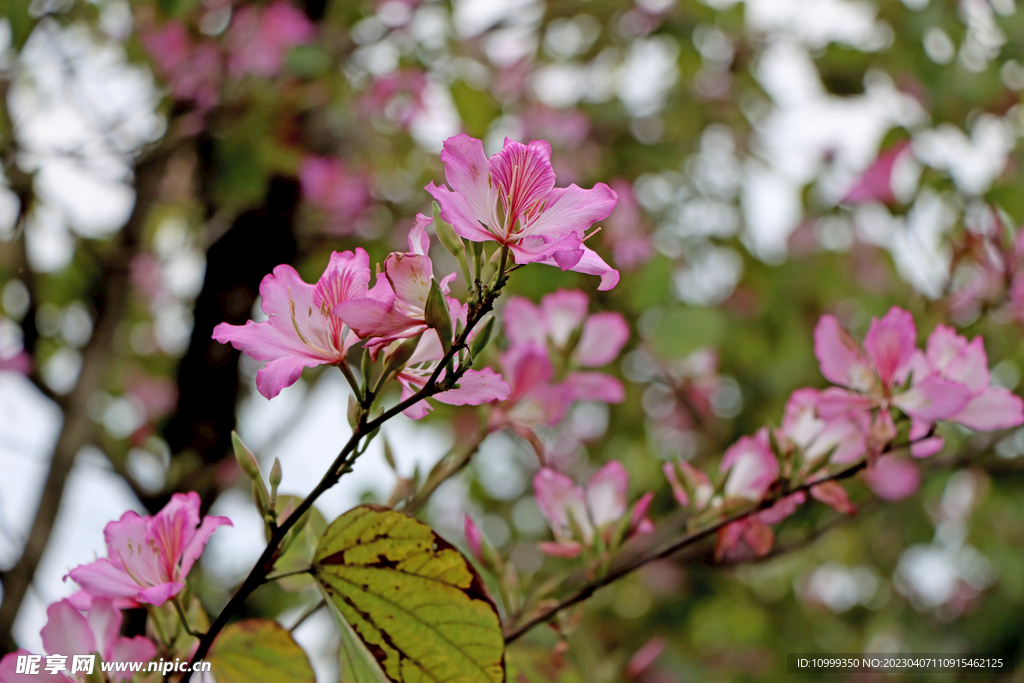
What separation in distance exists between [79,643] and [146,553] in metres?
0.10

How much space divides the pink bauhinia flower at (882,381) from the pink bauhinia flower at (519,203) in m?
0.32

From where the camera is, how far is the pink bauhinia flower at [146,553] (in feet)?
1.76

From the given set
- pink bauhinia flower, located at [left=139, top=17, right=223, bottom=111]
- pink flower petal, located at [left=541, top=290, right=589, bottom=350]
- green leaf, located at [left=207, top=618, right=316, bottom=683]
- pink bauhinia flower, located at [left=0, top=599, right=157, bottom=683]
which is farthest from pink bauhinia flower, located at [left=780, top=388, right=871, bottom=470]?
pink bauhinia flower, located at [left=139, top=17, right=223, bottom=111]

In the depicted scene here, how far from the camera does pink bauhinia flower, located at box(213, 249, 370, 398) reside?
49cm

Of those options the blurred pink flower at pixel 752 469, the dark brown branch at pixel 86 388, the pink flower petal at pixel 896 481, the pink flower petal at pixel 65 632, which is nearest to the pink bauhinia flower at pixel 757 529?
the blurred pink flower at pixel 752 469

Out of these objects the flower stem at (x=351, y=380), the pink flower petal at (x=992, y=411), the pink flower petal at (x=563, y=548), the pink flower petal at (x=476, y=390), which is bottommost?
the pink flower petal at (x=563, y=548)

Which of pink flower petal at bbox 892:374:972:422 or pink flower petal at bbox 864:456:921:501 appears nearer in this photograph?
pink flower petal at bbox 892:374:972:422

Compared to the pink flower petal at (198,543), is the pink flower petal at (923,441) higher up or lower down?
lower down

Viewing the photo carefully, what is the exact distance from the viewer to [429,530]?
19.4 inches

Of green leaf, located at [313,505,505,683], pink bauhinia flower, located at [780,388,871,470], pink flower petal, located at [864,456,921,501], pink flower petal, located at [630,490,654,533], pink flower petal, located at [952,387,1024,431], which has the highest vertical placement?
green leaf, located at [313,505,505,683]

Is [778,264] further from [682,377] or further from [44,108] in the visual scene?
[44,108]

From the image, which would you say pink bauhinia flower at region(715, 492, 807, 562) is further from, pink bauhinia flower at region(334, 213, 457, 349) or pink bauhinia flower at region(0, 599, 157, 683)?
pink bauhinia flower at region(0, 599, 157, 683)

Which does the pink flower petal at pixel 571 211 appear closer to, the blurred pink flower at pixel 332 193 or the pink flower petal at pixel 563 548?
the pink flower petal at pixel 563 548

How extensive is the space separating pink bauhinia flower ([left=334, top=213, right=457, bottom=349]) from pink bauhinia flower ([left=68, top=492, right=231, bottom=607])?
0.19 m
